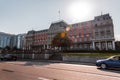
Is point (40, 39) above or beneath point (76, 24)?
beneath

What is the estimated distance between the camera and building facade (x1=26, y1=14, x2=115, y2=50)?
57.8 m

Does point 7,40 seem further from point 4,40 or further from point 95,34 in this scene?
point 95,34

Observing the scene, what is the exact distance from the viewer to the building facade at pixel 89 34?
5775 cm

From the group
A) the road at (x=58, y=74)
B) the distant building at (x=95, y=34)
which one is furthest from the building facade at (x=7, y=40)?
the road at (x=58, y=74)

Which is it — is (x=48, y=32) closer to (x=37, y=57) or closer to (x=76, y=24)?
(x=76, y=24)

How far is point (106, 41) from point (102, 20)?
1177 centimetres

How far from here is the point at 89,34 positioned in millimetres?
66250

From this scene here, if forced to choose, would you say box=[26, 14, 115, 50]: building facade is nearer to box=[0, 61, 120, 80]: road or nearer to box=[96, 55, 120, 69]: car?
box=[96, 55, 120, 69]: car

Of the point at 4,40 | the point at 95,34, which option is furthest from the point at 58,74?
the point at 4,40

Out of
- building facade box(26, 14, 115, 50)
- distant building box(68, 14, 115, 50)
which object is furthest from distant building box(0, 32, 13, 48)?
distant building box(68, 14, 115, 50)

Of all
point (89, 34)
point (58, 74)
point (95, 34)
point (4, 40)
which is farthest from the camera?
point (4, 40)

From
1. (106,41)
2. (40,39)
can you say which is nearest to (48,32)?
(40,39)

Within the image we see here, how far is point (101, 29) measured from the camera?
201ft

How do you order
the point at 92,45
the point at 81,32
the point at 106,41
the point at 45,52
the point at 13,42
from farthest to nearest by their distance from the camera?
the point at 13,42 < the point at 81,32 < the point at 92,45 < the point at 106,41 < the point at 45,52
